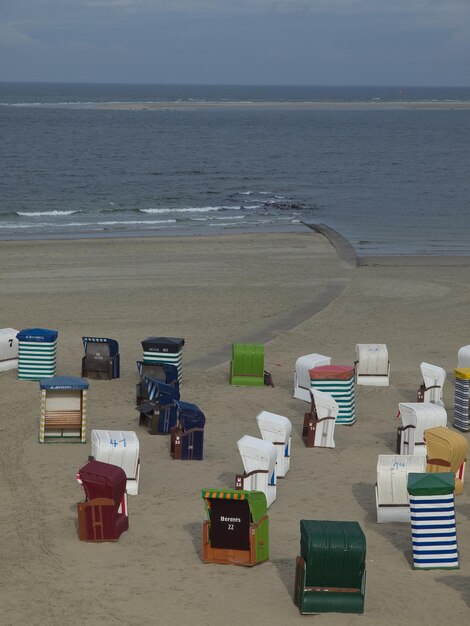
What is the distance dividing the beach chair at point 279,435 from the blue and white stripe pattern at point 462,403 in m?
3.66

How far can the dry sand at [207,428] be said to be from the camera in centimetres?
1088

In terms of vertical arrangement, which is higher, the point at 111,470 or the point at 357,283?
the point at 111,470

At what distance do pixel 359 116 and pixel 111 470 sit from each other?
478 ft

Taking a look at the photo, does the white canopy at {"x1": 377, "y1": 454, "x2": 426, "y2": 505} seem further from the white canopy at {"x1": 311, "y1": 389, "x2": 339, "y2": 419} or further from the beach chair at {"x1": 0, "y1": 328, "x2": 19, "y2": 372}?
the beach chair at {"x1": 0, "y1": 328, "x2": 19, "y2": 372}

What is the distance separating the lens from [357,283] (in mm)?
29406

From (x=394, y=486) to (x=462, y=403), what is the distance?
4428 mm

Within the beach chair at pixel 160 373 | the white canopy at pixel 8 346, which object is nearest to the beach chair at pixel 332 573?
the beach chair at pixel 160 373

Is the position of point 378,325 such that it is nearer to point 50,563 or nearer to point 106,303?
point 106,303

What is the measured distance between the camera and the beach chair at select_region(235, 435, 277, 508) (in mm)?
13133

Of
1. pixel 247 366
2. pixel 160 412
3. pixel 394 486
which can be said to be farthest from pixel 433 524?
pixel 247 366

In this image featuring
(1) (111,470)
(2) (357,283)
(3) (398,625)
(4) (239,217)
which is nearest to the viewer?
(3) (398,625)

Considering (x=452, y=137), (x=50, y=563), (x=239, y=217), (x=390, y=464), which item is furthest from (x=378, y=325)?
(x=452, y=137)

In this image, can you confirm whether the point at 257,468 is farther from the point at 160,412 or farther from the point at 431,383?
the point at 431,383

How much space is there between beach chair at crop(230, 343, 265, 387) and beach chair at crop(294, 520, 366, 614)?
830cm
